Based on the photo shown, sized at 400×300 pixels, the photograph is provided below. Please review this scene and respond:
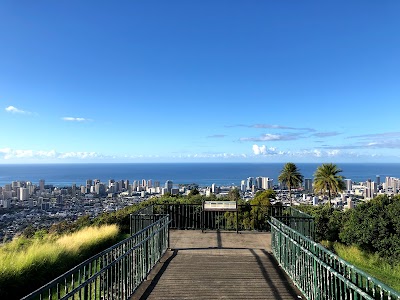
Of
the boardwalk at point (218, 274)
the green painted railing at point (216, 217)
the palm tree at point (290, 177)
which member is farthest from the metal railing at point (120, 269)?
the palm tree at point (290, 177)

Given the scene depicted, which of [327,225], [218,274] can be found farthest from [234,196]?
[218,274]

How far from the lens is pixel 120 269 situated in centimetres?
504

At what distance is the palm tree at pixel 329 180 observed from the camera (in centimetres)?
3084

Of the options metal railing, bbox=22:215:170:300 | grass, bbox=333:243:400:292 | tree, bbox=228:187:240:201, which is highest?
metal railing, bbox=22:215:170:300

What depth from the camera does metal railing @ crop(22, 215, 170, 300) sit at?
394 cm

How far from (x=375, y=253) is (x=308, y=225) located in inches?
131

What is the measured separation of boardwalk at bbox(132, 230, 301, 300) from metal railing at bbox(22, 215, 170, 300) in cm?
32

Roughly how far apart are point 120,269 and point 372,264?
31.1 ft

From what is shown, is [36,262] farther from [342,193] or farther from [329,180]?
[342,193]

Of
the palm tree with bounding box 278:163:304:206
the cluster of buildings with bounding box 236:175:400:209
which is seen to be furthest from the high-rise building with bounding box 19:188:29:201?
the palm tree with bounding box 278:163:304:206

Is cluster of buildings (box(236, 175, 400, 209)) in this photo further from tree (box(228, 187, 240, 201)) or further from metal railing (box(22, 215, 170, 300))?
metal railing (box(22, 215, 170, 300))

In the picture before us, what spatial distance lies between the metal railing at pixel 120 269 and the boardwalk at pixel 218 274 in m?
0.32

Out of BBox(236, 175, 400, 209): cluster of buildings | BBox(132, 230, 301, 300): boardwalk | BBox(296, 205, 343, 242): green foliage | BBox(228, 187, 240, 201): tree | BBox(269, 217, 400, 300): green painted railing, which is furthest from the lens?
BBox(236, 175, 400, 209): cluster of buildings

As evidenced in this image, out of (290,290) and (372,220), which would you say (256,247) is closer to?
(290,290)
